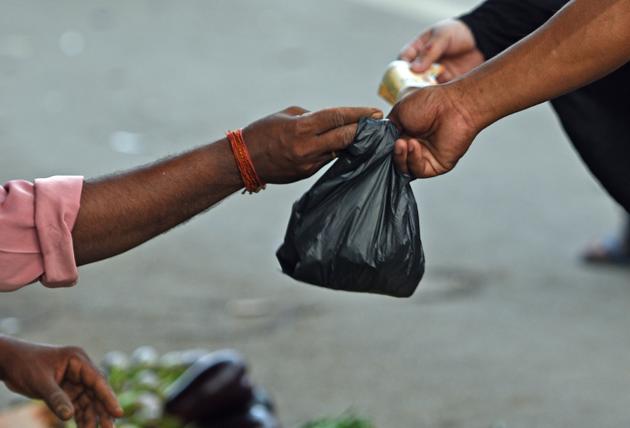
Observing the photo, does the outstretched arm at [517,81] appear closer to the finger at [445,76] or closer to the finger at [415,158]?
the finger at [415,158]

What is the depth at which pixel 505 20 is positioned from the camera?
114 inches

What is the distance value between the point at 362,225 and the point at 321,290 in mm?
Result: 3262

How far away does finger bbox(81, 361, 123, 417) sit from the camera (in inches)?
97.8

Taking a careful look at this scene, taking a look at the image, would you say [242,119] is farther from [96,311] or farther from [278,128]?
[278,128]

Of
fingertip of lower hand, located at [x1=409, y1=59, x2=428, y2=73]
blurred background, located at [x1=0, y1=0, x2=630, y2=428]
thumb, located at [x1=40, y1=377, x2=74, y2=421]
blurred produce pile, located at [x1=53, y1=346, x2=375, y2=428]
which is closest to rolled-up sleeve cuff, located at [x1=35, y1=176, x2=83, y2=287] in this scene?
thumb, located at [x1=40, y1=377, x2=74, y2=421]

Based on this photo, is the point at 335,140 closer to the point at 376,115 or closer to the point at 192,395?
the point at 376,115

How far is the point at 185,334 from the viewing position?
507 cm

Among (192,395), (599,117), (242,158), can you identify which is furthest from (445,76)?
(192,395)

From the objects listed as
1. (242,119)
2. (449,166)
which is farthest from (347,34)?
(449,166)

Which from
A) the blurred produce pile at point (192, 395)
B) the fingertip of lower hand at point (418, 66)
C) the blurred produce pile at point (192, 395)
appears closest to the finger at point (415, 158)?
the fingertip of lower hand at point (418, 66)

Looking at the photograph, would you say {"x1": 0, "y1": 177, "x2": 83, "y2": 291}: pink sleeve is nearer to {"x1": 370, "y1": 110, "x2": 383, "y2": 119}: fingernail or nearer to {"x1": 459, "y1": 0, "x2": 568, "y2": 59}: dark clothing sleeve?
{"x1": 370, "y1": 110, "x2": 383, "y2": 119}: fingernail

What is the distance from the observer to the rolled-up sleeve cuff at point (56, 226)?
2.22 m

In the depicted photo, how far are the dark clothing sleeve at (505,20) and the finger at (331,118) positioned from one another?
780mm

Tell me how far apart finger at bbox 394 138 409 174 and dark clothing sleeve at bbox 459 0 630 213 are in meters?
0.58
